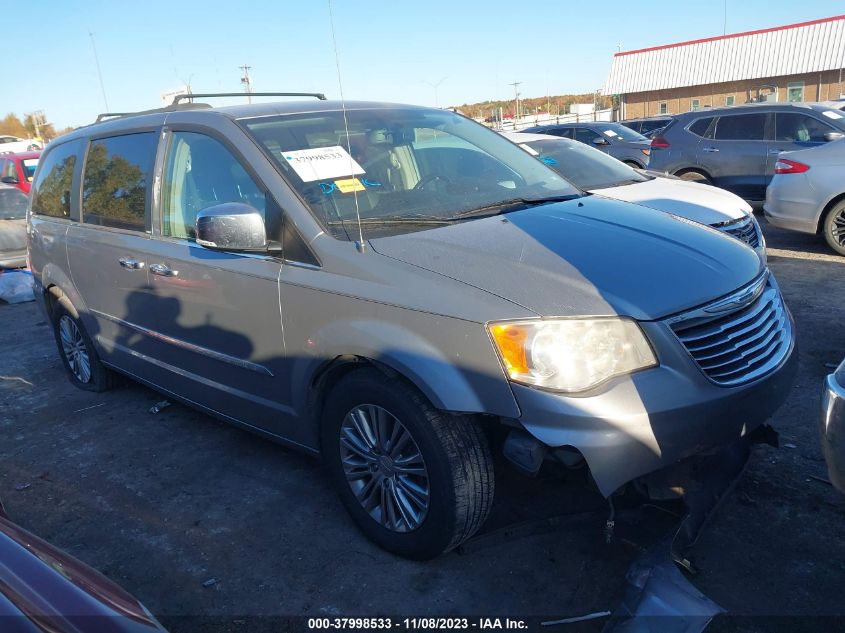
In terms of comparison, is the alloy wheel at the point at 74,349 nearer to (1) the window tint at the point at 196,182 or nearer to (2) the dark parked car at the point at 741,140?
(1) the window tint at the point at 196,182

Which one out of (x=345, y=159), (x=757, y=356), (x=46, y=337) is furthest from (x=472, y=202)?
(x=46, y=337)

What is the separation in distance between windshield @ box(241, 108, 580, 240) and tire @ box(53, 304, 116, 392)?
2562 mm

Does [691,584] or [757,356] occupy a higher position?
[757,356]

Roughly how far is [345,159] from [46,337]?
5.40 meters

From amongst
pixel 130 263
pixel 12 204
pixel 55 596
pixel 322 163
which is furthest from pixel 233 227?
pixel 12 204

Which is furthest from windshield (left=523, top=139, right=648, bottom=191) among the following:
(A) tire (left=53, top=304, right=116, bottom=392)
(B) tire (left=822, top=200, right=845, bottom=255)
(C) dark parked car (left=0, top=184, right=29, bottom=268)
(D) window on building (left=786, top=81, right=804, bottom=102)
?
(D) window on building (left=786, top=81, right=804, bottom=102)

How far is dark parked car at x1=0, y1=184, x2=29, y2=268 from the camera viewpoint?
9500 millimetres

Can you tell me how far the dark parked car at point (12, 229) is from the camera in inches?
374

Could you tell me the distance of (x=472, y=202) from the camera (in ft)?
11.1

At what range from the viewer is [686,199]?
618cm

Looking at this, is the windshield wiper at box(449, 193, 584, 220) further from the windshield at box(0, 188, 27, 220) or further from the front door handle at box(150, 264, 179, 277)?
the windshield at box(0, 188, 27, 220)

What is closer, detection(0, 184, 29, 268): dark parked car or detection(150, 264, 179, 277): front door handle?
detection(150, 264, 179, 277): front door handle

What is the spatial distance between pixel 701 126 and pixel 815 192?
11.5ft

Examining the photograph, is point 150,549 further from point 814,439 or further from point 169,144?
point 814,439
